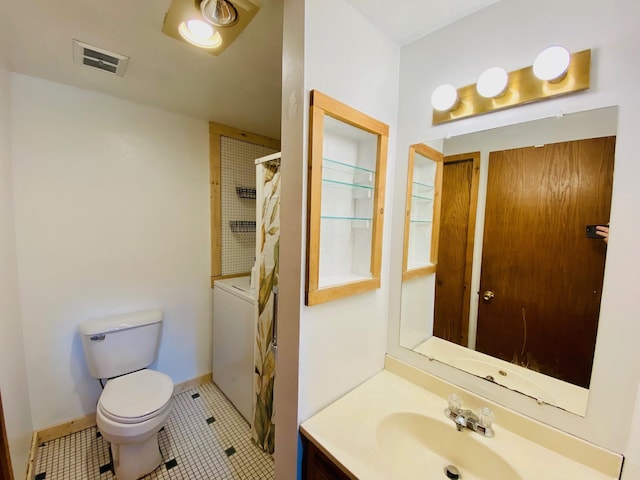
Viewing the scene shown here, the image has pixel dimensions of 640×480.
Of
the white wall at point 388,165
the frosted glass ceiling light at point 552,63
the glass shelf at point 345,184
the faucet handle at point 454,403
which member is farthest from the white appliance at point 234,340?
the frosted glass ceiling light at point 552,63


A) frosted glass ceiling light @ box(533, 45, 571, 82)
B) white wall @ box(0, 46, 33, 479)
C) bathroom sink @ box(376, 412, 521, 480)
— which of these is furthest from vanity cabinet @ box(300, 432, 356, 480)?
frosted glass ceiling light @ box(533, 45, 571, 82)

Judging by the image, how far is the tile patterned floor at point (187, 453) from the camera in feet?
5.09

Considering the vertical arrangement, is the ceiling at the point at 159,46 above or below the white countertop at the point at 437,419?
above

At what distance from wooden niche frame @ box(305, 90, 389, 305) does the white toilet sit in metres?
1.33

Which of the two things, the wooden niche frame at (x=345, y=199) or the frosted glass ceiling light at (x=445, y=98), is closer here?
the wooden niche frame at (x=345, y=199)

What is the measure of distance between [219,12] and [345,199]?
87cm

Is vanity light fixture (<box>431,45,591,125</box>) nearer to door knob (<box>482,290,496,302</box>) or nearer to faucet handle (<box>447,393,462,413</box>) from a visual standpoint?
door knob (<box>482,290,496,302</box>)

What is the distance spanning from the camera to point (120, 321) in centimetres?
181

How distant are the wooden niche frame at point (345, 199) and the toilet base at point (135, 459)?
152 cm

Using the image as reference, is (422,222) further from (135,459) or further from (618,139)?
(135,459)

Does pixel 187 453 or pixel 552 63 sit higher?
pixel 552 63

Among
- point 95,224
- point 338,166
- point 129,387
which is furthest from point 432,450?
point 95,224

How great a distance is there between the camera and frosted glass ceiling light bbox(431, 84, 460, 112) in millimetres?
1075

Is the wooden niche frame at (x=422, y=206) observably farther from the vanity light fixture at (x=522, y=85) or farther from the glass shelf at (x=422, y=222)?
the vanity light fixture at (x=522, y=85)
